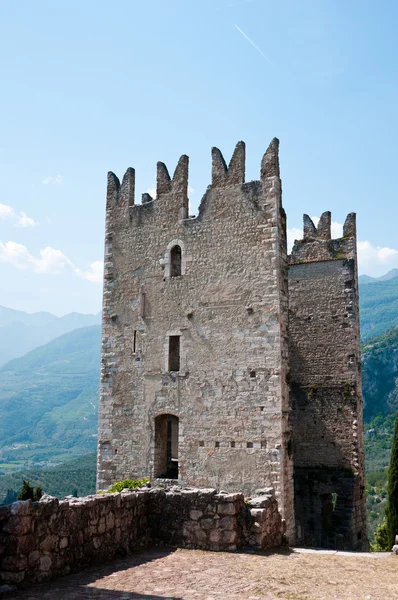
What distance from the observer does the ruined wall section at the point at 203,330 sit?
1491 centimetres

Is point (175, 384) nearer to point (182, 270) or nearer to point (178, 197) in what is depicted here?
point (182, 270)

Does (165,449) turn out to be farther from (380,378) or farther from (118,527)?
(380,378)

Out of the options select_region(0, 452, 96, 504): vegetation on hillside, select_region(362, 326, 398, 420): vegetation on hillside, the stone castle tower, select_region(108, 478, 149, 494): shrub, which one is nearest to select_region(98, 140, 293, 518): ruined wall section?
the stone castle tower

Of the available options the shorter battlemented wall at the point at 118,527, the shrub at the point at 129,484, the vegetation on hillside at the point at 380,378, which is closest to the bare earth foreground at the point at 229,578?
the shorter battlemented wall at the point at 118,527

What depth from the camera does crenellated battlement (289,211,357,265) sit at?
832 inches

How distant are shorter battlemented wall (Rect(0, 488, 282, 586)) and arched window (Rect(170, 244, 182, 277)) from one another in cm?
794

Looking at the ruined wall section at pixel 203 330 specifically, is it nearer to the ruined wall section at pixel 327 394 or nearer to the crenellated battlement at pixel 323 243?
the ruined wall section at pixel 327 394

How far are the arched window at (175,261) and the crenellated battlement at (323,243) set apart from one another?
5960 millimetres

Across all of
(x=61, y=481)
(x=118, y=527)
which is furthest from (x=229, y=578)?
(x=61, y=481)

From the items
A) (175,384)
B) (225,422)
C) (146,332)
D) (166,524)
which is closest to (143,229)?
(146,332)

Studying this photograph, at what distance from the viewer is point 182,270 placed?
16828 mm

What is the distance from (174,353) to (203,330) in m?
1.31

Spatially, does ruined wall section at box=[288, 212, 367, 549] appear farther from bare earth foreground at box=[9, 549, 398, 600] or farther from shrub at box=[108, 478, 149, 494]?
bare earth foreground at box=[9, 549, 398, 600]

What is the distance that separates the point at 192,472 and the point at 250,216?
693 cm
